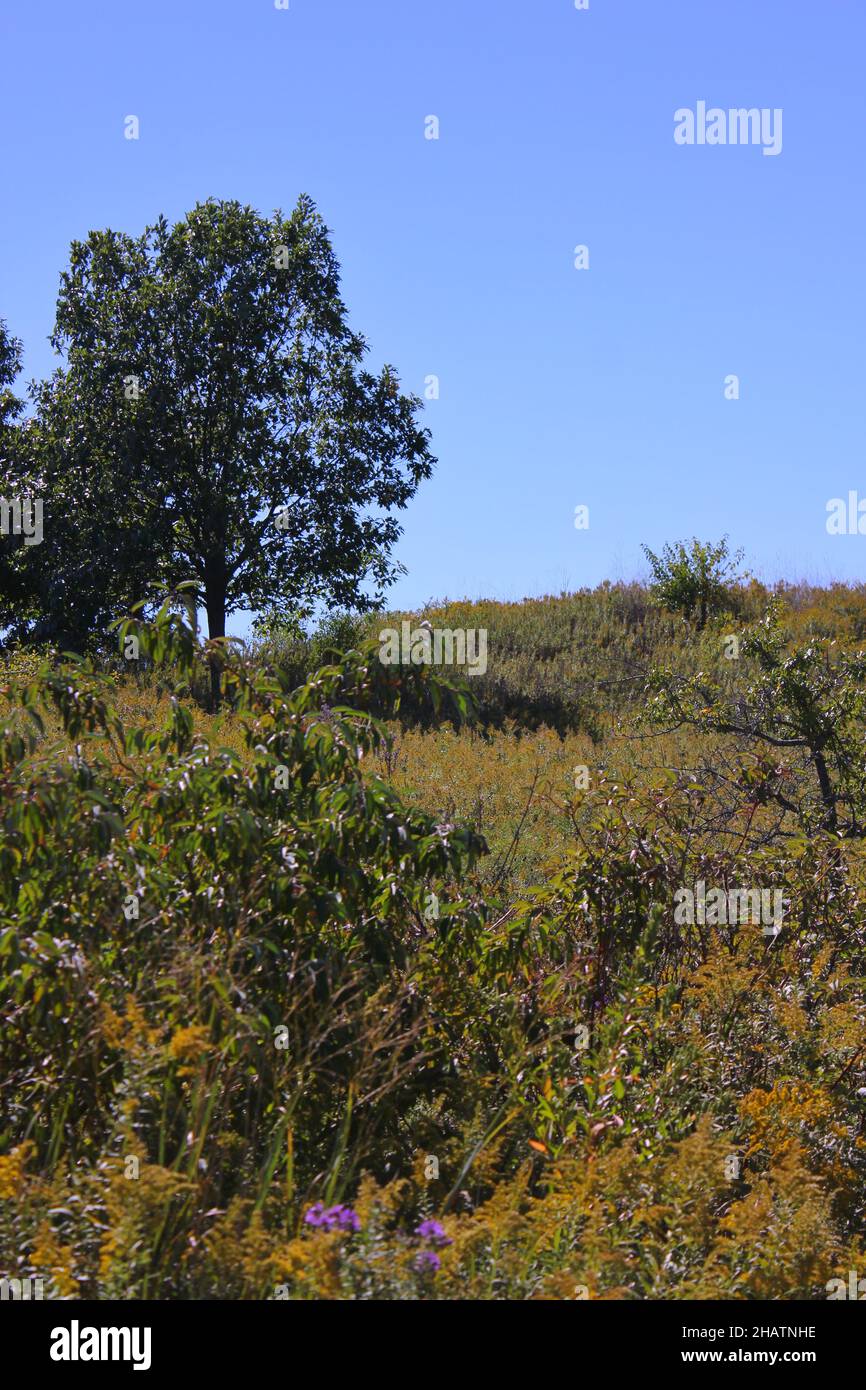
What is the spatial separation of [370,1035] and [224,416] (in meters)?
22.7

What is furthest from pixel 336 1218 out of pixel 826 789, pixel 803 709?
pixel 803 709

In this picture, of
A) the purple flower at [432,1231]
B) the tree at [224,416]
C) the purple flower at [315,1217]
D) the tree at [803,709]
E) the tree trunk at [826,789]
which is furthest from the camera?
the tree at [224,416]

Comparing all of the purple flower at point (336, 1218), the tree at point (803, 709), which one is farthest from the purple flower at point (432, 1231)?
the tree at point (803, 709)

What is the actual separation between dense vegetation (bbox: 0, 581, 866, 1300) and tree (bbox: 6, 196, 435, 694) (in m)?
19.7

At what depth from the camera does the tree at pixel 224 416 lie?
25.0m

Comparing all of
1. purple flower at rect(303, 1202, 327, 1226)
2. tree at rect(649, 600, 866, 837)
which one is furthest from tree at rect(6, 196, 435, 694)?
purple flower at rect(303, 1202, 327, 1226)

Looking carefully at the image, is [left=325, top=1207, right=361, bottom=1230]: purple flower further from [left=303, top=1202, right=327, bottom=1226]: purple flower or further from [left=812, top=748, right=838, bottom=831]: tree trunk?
[left=812, top=748, right=838, bottom=831]: tree trunk

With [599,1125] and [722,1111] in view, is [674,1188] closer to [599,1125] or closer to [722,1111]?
[599,1125]

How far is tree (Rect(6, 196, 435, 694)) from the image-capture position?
2505cm

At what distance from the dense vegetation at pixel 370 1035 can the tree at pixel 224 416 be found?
19720 mm

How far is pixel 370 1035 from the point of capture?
393 cm

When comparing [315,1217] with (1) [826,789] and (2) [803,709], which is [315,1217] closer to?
(1) [826,789]

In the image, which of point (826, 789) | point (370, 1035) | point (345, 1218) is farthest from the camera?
point (826, 789)

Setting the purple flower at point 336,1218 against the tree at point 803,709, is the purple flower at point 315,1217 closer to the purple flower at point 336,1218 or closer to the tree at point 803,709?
the purple flower at point 336,1218
